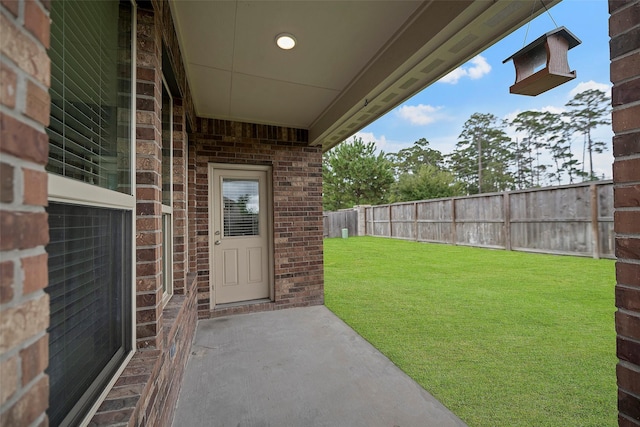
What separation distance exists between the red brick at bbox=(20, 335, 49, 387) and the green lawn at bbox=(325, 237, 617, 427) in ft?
7.08

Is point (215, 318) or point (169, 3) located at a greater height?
point (169, 3)

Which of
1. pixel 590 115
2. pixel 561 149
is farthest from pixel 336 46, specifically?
pixel 561 149

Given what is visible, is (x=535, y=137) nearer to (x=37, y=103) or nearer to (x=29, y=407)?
(x=37, y=103)

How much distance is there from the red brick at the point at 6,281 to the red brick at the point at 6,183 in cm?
9

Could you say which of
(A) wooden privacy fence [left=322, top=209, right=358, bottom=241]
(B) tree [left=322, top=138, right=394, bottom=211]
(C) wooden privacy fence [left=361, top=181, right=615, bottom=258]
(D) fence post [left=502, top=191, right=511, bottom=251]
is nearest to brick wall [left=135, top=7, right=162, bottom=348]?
(C) wooden privacy fence [left=361, top=181, right=615, bottom=258]

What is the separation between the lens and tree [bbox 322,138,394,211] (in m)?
19.2

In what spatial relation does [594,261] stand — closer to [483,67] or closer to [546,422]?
[546,422]

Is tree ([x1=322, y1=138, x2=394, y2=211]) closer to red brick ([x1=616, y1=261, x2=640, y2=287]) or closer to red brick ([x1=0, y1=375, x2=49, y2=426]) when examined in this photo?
red brick ([x1=616, y1=261, x2=640, y2=287])

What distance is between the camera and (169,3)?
1766 mm

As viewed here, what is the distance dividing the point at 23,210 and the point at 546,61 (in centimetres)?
201

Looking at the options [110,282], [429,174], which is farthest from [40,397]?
[429,174]

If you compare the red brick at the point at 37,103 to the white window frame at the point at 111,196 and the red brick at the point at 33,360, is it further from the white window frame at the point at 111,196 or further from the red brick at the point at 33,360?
the red brick at the point at 33,360

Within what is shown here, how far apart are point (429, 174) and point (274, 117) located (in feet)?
62.4

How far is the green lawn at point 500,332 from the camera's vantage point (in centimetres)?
194
